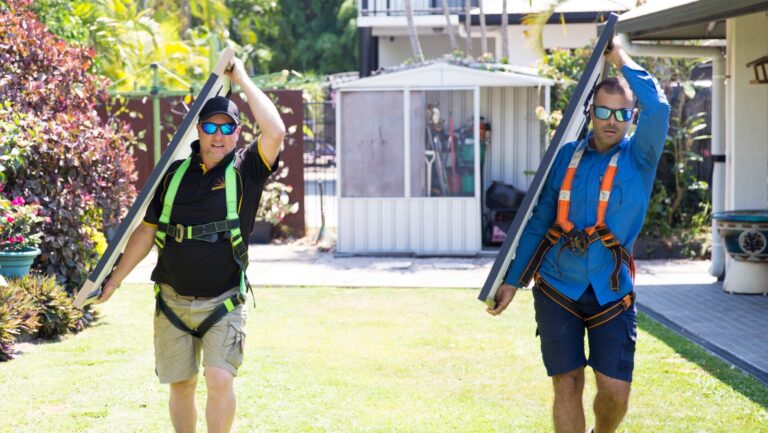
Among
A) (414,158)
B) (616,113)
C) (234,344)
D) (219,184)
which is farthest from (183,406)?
(414,158)

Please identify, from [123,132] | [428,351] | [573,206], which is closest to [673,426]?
[573,206]

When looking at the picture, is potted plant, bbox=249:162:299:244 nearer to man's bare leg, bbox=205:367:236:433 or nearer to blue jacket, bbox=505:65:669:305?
man's bare leg, bbox=205:367:236:433

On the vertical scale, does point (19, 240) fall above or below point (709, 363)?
above

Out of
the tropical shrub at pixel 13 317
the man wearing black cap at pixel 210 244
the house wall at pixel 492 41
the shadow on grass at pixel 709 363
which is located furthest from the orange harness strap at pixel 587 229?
the house wall at pixel 492 41

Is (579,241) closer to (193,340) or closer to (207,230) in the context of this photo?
(207,230)

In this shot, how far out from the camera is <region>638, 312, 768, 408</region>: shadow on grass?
7230mm

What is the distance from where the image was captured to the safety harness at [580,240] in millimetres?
5074

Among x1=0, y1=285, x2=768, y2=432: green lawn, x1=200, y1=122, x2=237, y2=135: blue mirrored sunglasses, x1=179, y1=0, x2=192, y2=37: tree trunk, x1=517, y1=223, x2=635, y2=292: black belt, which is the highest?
x1=179, y1=0, x2=192, y2=37: tree trunk

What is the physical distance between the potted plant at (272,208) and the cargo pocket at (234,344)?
34.2 ft

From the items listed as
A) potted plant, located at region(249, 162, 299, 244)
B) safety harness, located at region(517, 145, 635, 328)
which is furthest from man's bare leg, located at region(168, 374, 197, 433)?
potted plant, located at region(249, 162, 299, 244)

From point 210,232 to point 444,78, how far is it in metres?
9.58

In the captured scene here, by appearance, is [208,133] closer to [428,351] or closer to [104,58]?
[428,351]

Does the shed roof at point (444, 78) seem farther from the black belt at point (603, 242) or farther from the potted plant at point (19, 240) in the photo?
the black belt at point (603, 242)

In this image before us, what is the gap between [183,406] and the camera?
5.54 metres
